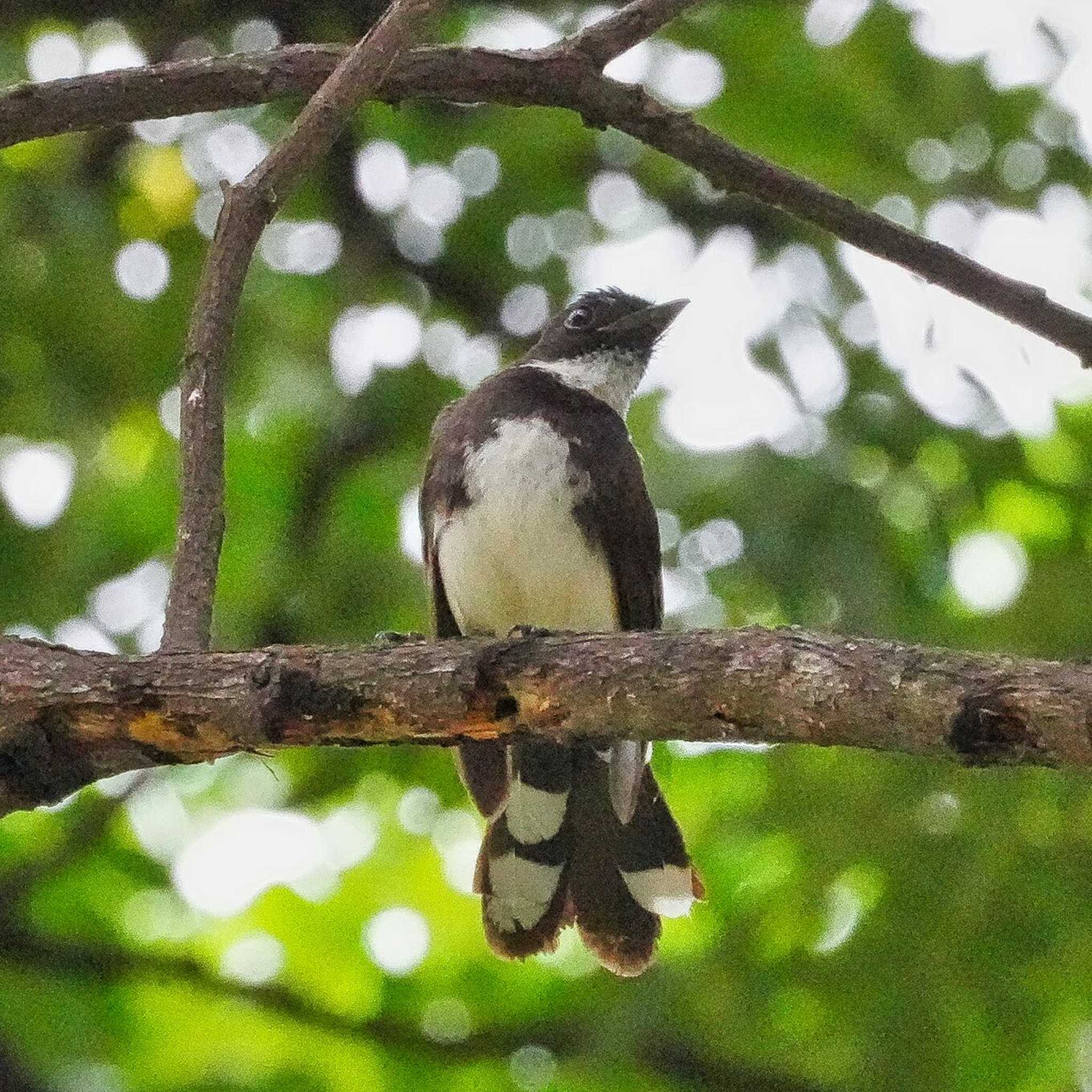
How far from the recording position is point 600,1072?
5676 millimetres

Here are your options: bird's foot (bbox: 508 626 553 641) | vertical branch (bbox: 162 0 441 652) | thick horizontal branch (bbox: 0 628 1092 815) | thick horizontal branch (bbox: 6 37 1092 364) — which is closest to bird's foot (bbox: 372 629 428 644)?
thick horizontal branch (bbox: 0 628 1092 815)

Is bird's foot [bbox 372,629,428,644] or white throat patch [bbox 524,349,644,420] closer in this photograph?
bird's foot [bbox 372,629,428,644]

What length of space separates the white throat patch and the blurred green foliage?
21 cm

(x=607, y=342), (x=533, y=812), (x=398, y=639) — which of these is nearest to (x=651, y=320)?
(x=607, y=342)

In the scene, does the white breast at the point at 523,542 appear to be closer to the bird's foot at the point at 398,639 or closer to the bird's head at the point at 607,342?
the bird's head at the point at 607,342

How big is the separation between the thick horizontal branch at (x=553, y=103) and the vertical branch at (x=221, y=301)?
180mm

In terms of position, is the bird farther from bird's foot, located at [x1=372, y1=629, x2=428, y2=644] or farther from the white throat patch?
bird's foot, located at [x1=372, y1=629, x2=428, y2=644]

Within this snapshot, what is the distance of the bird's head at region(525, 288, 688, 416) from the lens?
6.41 metres

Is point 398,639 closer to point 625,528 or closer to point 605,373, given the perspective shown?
point 625,528

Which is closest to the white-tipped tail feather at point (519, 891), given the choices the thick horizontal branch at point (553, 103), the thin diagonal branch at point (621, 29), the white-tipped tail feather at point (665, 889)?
the white-tipped tail feather at point (665, 889)

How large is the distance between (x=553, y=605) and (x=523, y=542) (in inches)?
10.8

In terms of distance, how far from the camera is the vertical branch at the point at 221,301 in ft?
12.7

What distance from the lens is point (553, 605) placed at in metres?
5.73

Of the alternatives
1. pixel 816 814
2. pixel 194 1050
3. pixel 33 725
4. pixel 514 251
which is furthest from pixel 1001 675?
pixel 514 251
